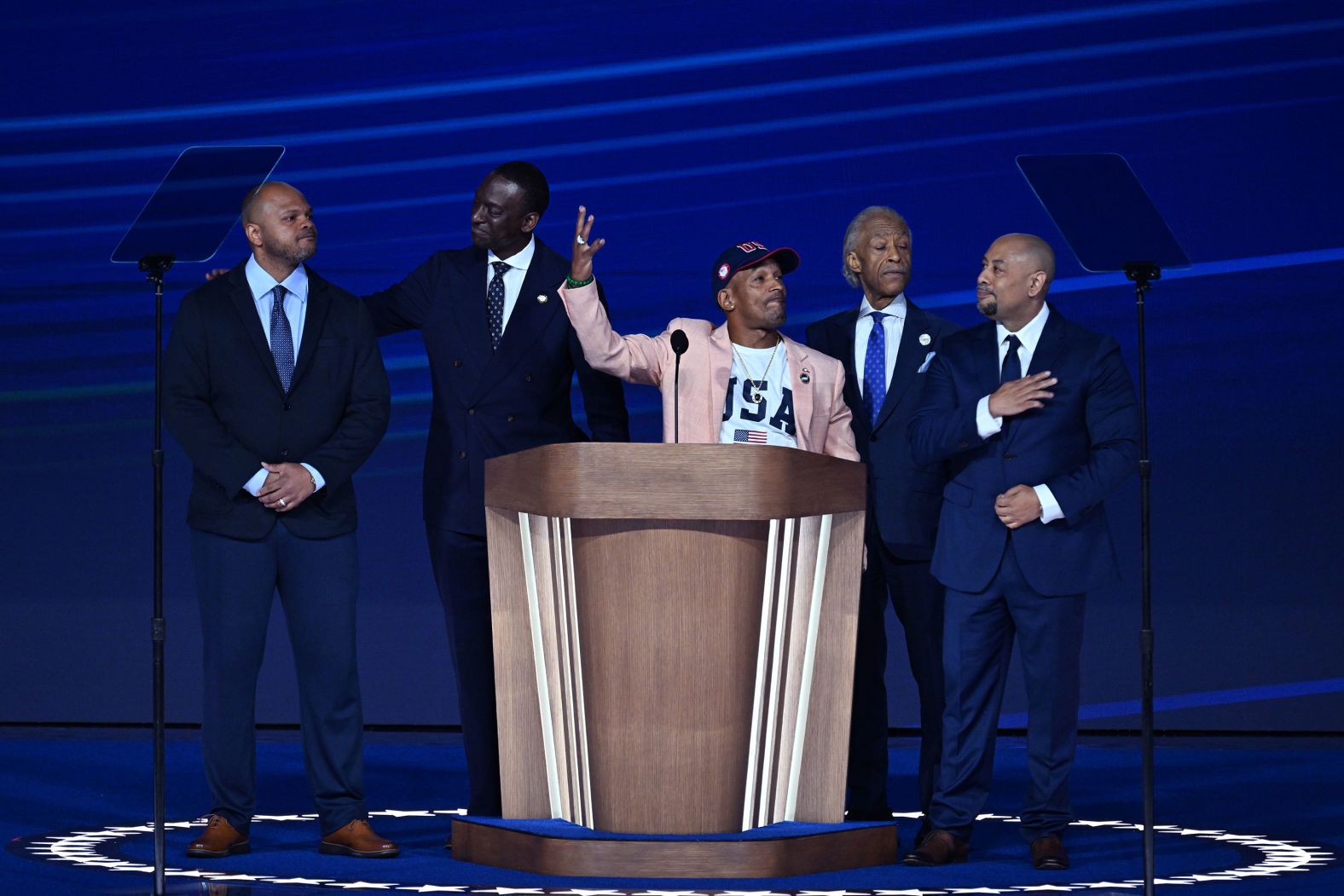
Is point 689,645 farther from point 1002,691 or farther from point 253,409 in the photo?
point 253,409

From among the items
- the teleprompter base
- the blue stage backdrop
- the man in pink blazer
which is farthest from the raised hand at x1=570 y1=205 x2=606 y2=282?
the blue stage backdrop

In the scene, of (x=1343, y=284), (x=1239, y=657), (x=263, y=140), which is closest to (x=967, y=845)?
(x=1239, y=657)

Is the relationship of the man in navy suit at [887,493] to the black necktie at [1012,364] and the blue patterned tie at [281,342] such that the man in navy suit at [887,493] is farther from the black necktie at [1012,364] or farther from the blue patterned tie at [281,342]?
the blue patterned tie at [281,342]

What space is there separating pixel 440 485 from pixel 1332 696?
3.71 meters

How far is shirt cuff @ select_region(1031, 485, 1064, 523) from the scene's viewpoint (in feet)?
15.1

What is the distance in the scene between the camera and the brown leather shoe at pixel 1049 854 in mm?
4469

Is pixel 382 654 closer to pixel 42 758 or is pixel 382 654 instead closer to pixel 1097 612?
pixel 42 758

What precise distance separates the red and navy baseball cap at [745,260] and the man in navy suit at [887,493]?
0.39 m

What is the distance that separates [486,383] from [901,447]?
1080mm

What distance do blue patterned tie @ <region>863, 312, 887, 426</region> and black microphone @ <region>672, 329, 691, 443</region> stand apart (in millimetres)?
594

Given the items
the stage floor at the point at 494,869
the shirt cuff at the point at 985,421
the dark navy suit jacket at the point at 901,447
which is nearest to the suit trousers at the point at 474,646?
the stage floor at the point at 494,869

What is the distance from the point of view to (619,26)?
7125mm

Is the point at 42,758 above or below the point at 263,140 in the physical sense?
below

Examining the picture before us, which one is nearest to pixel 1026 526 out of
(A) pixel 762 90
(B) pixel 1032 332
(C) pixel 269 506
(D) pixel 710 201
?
(B) pixel 1032 332
